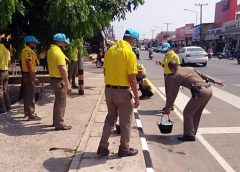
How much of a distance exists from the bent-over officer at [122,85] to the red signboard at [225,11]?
61879 millimetres

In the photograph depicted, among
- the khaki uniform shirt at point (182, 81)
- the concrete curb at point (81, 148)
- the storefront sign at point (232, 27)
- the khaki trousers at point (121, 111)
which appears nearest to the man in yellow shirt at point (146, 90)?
the concrete curb at point (81, 148)

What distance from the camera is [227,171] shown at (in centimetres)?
572

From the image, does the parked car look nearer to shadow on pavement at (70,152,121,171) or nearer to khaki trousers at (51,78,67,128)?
khaki trousers at (51,78,67,128)

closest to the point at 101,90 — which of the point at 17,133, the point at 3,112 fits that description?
the point at 3,112

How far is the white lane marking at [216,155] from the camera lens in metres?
5.84

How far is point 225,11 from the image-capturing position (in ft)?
224

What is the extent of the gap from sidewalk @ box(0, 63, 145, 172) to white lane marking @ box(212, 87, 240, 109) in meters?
4.05

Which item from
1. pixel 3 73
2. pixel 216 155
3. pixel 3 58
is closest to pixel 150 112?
pixel 3 73

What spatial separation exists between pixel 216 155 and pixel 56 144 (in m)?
2.64

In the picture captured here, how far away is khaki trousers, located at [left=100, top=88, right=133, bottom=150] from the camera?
5.82 meters

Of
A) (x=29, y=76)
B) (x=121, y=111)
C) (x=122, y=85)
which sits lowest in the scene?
(x=121, y=111)

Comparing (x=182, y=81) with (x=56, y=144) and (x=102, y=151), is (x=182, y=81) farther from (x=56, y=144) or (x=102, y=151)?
(x=56, y=144)

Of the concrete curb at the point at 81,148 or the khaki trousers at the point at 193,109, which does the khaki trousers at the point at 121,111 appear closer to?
the concrete curb at the point at 81,148

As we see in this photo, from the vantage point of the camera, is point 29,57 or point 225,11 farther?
point 225,11
